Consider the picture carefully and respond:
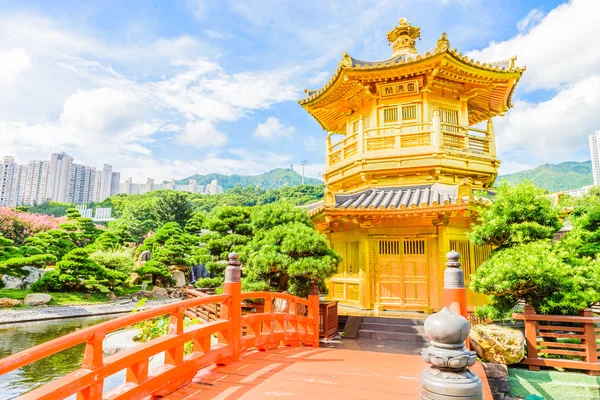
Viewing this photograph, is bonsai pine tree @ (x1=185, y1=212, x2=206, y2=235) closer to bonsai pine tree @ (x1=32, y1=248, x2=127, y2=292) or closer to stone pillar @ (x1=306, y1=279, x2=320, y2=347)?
bonsai pine tree @ (x1=32, y1=248, x2=127, y2=292)

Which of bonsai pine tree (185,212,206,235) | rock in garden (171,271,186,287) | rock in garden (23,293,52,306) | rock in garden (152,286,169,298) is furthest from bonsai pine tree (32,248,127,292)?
bonsai pine tree (185,212,206,235)

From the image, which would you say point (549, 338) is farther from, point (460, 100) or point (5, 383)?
point (5, 383)

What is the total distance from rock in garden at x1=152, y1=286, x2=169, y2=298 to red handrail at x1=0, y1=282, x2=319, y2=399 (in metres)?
19.2

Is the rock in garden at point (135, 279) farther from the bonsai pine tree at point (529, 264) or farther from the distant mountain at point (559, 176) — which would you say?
the distant mountain at point (559, 176)

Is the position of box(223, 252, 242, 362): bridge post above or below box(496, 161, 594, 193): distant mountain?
below

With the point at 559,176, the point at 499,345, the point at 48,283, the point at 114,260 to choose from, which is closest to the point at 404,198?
the point at 499,345

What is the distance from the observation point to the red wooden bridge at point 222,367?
2.59 metres

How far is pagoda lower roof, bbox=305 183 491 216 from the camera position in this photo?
307 inches

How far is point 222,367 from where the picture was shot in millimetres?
4066

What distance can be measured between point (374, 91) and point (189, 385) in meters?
9.13

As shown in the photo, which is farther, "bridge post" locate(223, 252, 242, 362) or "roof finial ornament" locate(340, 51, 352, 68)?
"roof finial ornament" locate(340, 51, 352, 68)

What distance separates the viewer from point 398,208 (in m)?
8.00

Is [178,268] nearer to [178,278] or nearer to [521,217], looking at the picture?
[178,278]

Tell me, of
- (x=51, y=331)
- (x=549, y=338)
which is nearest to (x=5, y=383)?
(x=51, y=331)
